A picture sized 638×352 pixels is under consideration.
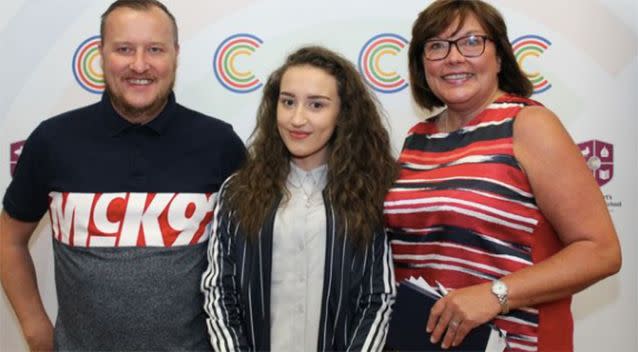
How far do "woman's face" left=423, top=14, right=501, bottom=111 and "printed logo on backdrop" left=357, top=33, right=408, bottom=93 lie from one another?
28.8 inches

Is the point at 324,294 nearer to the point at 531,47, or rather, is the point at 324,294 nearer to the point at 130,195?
the point at 130,195

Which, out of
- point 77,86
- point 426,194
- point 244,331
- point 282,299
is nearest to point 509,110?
point 426,194

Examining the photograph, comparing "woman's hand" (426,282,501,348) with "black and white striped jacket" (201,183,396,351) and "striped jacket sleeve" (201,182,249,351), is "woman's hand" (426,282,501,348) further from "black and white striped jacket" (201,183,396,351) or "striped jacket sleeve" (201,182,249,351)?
"striped jacket sleeve" (201,182,249,351)

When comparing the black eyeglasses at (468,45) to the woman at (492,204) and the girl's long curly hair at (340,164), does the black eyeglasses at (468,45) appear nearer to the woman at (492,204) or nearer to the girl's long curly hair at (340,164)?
the woman at (492,204)

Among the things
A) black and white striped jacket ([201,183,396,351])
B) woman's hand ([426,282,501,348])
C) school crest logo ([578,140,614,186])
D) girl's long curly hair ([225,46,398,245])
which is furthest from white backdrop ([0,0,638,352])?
woman's hand ([426,282,501,348])

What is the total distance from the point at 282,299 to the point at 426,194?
21.8 inches

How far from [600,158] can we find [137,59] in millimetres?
1925

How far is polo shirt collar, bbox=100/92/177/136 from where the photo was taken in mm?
2037

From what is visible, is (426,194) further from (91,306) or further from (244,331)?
(91,306)

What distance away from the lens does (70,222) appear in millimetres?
1997

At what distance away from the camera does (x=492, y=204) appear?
5.59ft

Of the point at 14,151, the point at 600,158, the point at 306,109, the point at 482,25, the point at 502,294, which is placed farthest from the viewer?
the point at 14,151

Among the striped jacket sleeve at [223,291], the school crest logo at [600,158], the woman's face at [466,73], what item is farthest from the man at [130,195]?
the school crest logo at [600,158]

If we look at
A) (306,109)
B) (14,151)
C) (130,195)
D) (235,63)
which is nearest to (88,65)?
(14,151)
